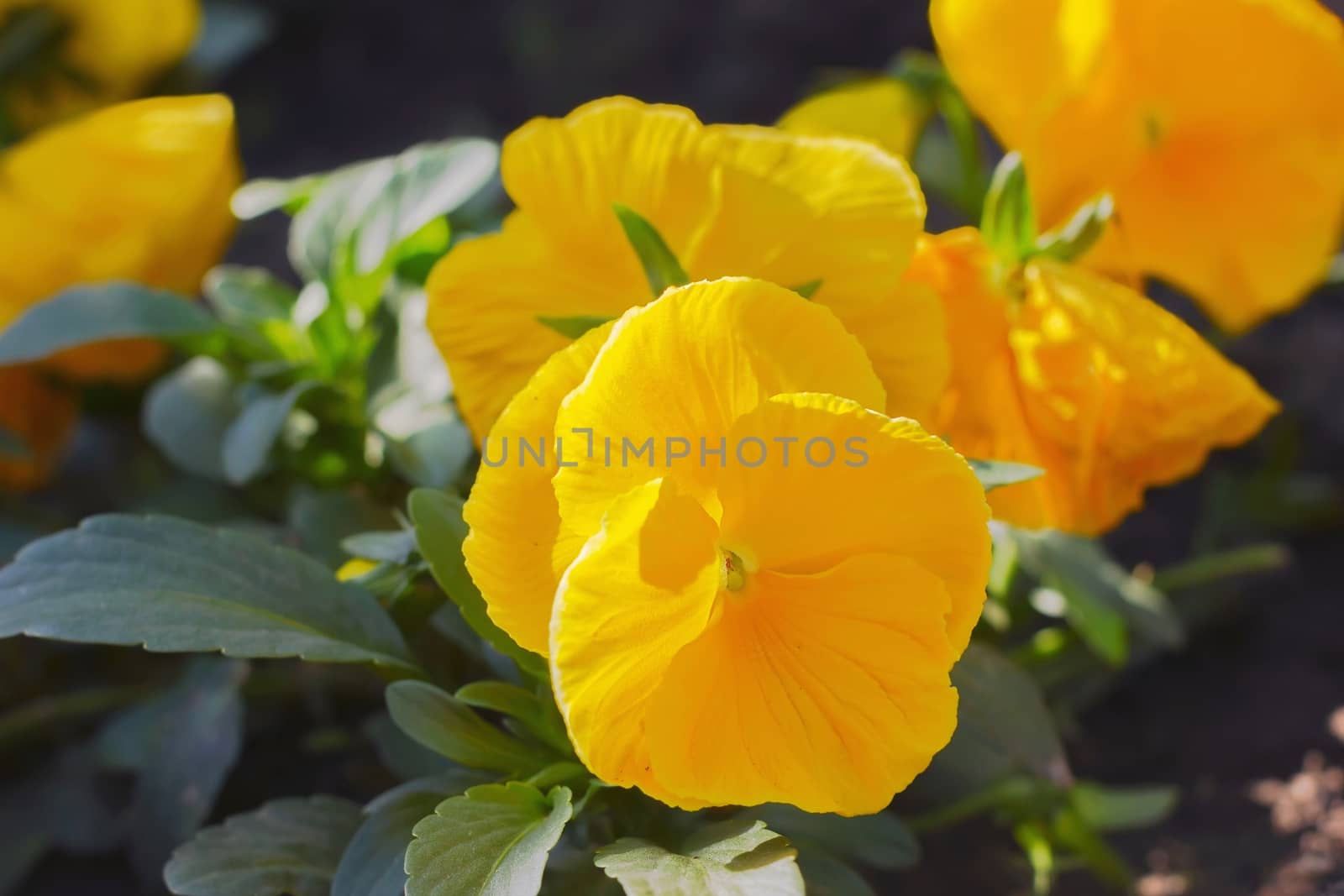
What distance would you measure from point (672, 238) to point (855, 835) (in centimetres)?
44

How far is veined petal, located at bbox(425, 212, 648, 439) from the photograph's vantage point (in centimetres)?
82

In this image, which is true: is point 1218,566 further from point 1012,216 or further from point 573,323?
point 573,323

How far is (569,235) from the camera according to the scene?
0.82 m

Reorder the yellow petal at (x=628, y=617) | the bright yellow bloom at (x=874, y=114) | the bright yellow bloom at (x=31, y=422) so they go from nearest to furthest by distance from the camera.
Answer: the yellow petal at (x=628, y=617) < the bright yellow bloom at (x=874, y=114) < the bright yellow bloom at (x=31, y=422)

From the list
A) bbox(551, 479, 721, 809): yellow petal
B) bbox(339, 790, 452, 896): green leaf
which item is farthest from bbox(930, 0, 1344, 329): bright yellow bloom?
bbox(339, 790, 452, 896): green leaf

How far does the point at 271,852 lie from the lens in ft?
2.71

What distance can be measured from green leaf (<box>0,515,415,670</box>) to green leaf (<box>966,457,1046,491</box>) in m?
0.39

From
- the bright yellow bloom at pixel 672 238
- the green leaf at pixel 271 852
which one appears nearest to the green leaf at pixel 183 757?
the green leaf at pixel 271 852

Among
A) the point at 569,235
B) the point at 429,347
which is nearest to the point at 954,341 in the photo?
the point at 569,235

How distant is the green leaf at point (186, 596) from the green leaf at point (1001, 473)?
1.28ft

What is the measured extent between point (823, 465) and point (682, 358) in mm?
88

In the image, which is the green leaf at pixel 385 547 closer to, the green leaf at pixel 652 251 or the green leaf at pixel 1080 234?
the green leaf at pixel 652 251

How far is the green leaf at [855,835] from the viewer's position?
888 mm

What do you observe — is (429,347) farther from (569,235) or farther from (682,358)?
(682,358)
